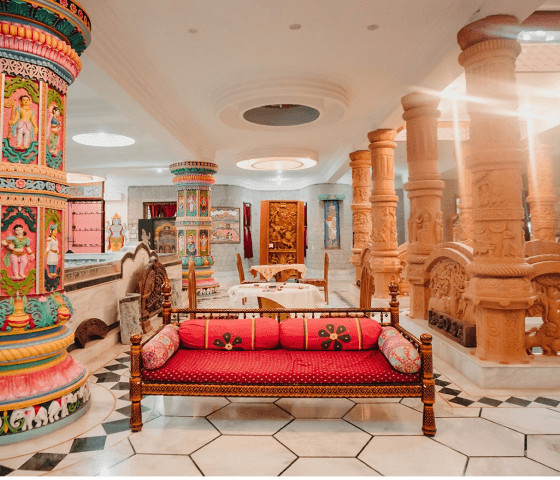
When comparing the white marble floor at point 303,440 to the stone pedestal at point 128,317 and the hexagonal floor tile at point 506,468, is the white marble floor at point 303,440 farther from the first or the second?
the stone pedestal at point 128,317

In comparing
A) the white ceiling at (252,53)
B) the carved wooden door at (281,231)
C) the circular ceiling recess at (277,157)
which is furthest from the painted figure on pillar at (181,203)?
the white ceiling at (252,53)

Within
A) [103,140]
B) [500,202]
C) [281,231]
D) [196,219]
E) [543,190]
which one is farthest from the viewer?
[281,231]

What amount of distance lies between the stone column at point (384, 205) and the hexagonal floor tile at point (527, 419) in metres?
4.13

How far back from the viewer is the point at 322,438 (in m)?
2.54

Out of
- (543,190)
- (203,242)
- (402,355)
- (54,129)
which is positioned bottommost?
(402,355)

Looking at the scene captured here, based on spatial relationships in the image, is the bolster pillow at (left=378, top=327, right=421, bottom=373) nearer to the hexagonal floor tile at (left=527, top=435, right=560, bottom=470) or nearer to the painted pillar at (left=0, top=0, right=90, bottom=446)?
the hexagonal floor tile at (left=527, top=435, right=560, bottom=470)

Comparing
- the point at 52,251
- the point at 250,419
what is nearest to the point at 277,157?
the point at 52,251

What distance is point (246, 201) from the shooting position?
14.5 m

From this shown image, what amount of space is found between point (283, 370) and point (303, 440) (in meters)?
0.45

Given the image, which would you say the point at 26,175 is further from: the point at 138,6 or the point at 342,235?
the point at 342,235

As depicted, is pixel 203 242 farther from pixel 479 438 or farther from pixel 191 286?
pixel 479 438

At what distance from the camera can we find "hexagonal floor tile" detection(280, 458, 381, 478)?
2.12 m

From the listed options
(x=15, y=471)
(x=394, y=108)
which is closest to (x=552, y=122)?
(x=394, y=108)

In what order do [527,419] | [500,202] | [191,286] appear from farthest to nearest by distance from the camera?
[191,286] → [500,202] → [527,419]
